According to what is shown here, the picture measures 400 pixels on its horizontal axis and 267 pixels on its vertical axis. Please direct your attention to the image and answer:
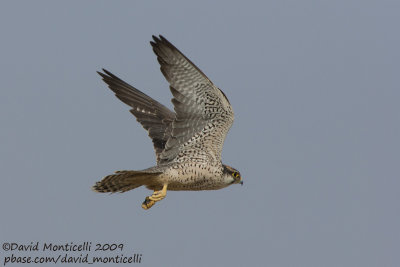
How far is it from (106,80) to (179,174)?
287 cm

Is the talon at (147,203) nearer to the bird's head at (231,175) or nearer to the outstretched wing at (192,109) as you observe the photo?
the outstretched wing at (192,109)

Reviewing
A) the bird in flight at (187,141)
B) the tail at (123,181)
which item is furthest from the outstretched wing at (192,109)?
the tail at (123,181)

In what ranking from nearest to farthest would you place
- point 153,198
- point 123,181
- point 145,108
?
1. point 153,198
2. point 123,181
3. point 145,108

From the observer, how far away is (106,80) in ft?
38.6

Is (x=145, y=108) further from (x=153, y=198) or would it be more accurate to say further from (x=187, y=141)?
(x=153, y=198)

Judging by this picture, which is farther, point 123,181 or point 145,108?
point 145,108

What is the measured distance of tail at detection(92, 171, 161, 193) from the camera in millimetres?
9516

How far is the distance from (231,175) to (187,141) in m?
0.82

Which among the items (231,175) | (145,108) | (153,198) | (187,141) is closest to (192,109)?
(187,141)

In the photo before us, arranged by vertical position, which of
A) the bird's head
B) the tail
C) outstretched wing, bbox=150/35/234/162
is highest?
outstretched wing, bbox=150/35/234/162

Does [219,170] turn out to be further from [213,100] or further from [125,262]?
[125,262]

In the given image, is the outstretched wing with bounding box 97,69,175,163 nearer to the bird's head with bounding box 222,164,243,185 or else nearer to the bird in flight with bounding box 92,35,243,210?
the bird in flight with bounding box 92,35,243,210

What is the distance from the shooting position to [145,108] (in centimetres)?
1180

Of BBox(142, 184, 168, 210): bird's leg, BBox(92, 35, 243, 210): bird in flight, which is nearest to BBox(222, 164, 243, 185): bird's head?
BBox(92, 35, 243, 210): bird in flight
